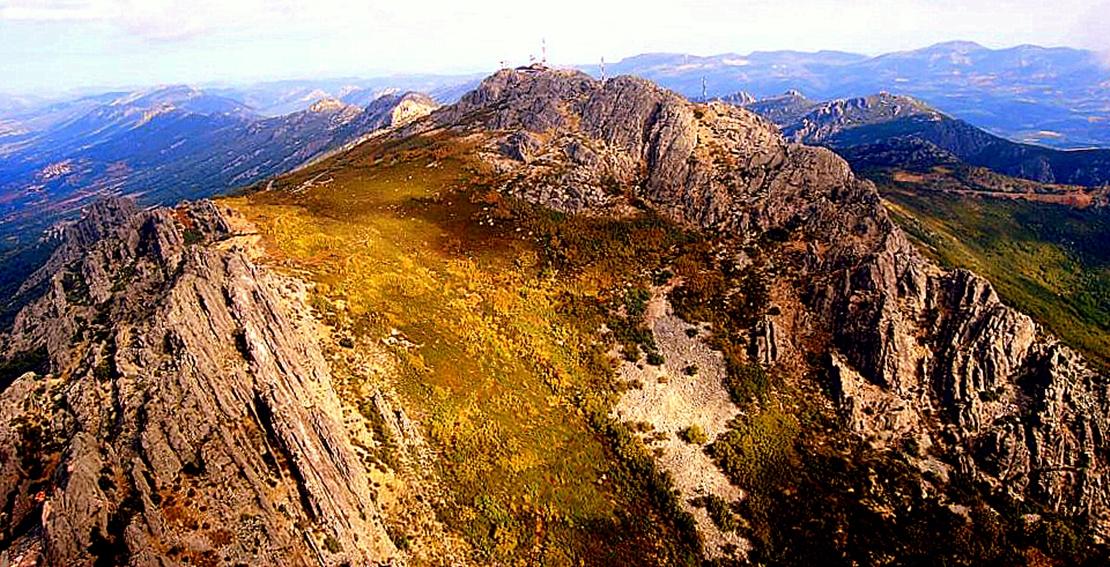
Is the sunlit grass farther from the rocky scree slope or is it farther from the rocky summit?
the rocky scree slope

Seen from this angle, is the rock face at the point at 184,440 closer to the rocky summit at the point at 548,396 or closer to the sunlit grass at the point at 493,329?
the rocky summit at the point at 548,396

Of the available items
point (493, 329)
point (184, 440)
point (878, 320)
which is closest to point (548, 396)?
point (493, 329)

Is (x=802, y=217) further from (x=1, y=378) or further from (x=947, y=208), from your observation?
(x=947, y=208)

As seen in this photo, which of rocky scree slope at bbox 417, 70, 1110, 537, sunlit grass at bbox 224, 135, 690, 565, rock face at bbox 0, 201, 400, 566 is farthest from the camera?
rocky scree slope at bbox 417, 70, 1110, 537

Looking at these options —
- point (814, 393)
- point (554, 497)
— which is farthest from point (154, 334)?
point (814, 393)

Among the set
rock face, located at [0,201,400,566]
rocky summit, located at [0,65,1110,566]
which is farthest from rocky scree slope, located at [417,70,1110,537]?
rock face, located at [0,201,400,566]

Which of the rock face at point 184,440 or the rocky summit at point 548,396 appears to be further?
the rocky summit at point 548,396

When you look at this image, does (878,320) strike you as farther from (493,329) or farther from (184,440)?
(184,440)

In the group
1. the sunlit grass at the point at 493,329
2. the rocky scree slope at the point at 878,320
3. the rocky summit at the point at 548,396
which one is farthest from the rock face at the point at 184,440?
the rocky scree slope at the point at 878,320
